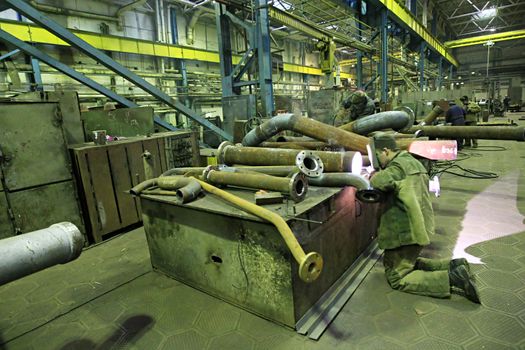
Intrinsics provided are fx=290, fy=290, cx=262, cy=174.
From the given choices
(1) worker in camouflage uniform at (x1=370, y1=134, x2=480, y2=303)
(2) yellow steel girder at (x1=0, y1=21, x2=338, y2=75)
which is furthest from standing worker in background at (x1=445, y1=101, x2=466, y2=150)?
(2) yellow steel girder at (x1=0, y1=21, x2=338, y2=75)

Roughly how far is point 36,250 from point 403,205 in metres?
2.00

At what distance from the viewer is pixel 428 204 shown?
6.98 ft

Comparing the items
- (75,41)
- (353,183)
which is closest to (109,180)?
(75,41)

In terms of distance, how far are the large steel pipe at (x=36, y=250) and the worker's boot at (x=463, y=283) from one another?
88.8 inches

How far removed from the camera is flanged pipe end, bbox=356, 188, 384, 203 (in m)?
1.93

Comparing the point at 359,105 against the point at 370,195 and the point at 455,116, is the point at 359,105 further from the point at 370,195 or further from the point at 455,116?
the point at 455,116

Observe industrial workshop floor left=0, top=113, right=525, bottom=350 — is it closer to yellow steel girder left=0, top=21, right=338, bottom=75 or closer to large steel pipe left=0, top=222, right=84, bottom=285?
large steel pipe left=0, top=222, right=84, bottom=285

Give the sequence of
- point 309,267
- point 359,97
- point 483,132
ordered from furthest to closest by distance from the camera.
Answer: point 359,97 < point 483,132 < point 309,267

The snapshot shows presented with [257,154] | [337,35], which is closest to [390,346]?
[257,154]

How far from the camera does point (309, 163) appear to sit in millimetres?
2201

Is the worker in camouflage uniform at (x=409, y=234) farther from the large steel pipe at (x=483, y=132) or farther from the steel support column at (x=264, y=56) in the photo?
the steel support column at (x=264, y=56)

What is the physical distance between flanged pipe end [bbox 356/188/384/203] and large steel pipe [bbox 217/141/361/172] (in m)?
0.31

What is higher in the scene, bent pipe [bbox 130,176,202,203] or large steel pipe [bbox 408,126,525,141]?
large steel pipe [bbox 408,126,525,141]

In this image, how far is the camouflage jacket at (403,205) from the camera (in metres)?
1.98
